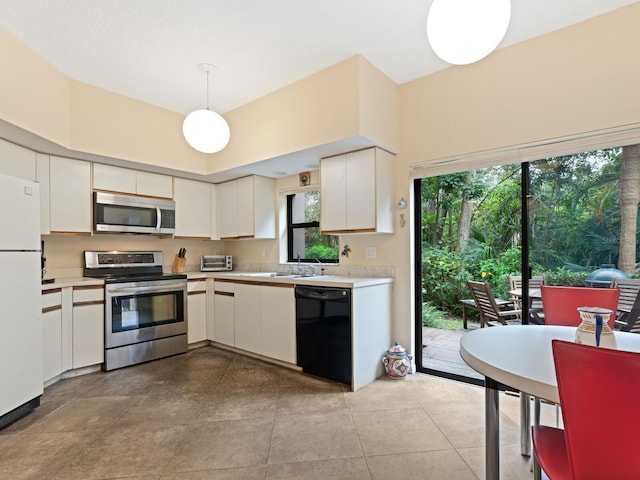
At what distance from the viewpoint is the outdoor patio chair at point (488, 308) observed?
3.06 metres

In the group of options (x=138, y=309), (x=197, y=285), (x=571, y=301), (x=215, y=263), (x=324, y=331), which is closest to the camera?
(x=571, y=301)

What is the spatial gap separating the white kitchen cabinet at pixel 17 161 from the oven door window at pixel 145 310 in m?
1.35

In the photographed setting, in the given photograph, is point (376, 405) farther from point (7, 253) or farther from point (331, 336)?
point (7, 253)

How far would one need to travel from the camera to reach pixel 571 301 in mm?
1989

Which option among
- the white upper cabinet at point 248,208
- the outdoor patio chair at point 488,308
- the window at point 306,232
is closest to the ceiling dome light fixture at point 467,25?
the outdoor patio chair at point 488,308

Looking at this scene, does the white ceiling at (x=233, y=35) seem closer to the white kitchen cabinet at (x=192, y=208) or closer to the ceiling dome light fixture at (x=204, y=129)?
the ceiling dome light fixture at (x=204, y=129)

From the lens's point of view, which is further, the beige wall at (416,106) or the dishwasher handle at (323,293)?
the dishwasher handle at (323,293)

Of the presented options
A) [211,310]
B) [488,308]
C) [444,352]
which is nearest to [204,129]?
[211,310]

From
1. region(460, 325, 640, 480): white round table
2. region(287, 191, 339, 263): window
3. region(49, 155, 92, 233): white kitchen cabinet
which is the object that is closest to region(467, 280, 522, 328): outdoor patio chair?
region(460, 325, 640, 480): white round table

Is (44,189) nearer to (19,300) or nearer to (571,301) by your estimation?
(19,300)

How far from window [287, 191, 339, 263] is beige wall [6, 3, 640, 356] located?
53 cm

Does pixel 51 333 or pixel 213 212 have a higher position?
pixel 213 212

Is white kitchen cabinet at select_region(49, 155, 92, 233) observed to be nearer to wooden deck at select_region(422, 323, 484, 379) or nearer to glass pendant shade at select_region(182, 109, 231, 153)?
glass pendant shade at select_region(182, 109, 231, 153)

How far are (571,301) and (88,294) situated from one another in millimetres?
3896
